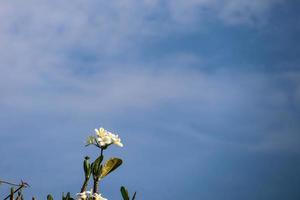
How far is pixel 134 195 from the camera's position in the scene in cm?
355

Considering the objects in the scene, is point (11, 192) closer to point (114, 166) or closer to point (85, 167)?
point (85, 167)

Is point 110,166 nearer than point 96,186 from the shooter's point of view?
No

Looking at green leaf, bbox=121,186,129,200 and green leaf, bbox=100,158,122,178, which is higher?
green leaf, bbox=100,158,122,178

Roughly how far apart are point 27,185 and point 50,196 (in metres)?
0.53

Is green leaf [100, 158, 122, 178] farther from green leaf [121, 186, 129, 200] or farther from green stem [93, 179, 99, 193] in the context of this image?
green leaf [121, 186, 129, 200]

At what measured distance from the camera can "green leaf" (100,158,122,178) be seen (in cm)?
376

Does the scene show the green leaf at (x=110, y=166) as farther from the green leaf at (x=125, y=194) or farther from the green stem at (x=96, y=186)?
the green leaf at (x=125, y=194)

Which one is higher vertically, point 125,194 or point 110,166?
point 110,166

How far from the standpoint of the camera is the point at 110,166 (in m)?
3.84

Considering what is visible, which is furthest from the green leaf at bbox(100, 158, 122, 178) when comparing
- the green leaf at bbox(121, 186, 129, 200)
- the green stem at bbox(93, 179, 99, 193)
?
Result: the green leaf at bbox(121, 186, 129, 200)

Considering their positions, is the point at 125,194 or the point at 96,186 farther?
the point at 125,194

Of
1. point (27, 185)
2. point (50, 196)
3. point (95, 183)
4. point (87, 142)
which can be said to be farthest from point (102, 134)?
point (27, 185)

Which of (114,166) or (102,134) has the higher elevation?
(102,134)

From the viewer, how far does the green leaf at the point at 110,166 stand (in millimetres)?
3758
